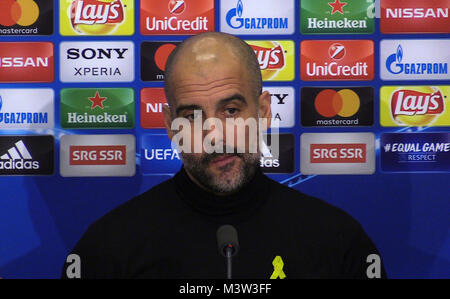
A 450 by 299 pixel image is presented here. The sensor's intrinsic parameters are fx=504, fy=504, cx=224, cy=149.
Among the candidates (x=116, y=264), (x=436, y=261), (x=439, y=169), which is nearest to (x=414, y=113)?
(x=439, y=169)

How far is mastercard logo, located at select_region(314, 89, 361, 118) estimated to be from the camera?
4.76ft

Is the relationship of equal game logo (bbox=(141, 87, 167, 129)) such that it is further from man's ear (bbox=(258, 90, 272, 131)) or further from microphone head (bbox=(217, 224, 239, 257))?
microphone head (bbox=(217, 224, 239, 257))

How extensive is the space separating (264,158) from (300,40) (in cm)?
36

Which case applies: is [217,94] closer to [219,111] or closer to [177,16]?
[219,111]

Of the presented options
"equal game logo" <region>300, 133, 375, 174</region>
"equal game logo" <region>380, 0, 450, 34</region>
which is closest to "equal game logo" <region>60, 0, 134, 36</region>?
"equal game logo" <region>300, 133, 375, 174</region>

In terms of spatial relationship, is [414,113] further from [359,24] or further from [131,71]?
[131,71]

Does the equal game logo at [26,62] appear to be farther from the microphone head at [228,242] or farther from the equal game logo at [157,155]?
the microphone head at [228,242]

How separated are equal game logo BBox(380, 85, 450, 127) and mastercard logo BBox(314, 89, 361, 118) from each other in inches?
3.4

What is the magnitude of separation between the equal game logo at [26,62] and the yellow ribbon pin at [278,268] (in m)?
0.82

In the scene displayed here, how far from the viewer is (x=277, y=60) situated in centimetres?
145

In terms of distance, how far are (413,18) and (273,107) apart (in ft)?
1.59

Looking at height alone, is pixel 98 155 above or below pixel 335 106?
below

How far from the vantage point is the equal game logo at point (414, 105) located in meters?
1.46

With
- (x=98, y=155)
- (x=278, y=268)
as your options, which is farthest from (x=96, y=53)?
(x=278, y=268)
